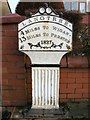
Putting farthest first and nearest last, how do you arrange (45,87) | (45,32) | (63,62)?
(63,62), (45,87), (45,32)

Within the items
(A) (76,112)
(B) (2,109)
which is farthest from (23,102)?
(A) (76,112)

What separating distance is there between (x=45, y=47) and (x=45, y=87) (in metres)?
0.48

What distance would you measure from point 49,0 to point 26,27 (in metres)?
5.72

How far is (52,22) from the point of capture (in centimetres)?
293

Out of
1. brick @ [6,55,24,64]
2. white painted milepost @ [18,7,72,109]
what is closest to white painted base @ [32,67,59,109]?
white painted milepost @ [18,7,72,109]

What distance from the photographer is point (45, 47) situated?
2982 mm

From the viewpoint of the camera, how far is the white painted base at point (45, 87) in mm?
3059

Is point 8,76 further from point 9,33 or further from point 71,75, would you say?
point 71,75

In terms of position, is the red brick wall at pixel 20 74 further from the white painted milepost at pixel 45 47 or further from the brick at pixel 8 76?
the white painted milepost at pixel 45 47

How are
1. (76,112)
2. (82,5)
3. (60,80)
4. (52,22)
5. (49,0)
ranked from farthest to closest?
(82,5) < (49,0) < (60,80) < (76,112) < (52,22)

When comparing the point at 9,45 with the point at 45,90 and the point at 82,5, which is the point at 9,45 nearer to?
the point at 45,90

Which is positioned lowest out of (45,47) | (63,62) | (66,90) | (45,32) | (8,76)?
(66,90)

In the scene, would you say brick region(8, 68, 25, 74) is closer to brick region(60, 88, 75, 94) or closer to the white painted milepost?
the white painted milepost

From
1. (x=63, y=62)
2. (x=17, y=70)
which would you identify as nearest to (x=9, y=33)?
(x=17, y=70)
